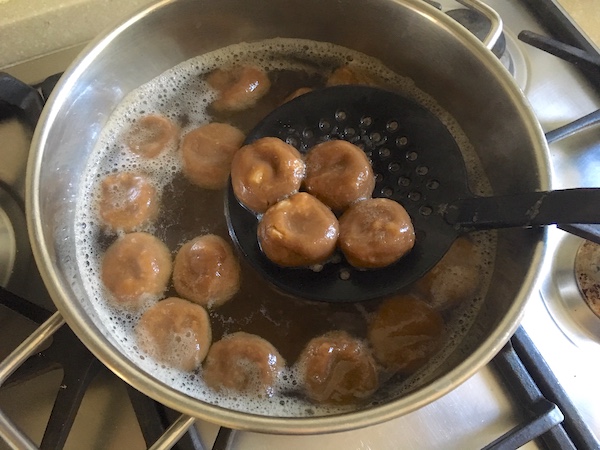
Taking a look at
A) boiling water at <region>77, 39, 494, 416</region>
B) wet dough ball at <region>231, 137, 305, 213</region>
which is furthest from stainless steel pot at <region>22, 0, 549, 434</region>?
wet dough ball at <region>231, 137, 305, 213</region>

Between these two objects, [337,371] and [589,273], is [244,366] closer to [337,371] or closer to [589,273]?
[337,371]

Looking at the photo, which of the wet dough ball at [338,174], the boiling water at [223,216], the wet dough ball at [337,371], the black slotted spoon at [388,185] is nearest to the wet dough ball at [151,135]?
the boiling water at [223,216]

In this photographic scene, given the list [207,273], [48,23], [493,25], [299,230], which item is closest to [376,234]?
[299,230]

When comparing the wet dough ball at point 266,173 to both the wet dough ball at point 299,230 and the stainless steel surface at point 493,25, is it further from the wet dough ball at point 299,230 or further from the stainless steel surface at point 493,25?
the stainless steel surface at point 493,25

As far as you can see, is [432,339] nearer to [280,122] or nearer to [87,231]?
[280,122]

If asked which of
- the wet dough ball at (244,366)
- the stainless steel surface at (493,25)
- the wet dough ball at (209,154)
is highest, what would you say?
the stainless steel surface at (493,25)

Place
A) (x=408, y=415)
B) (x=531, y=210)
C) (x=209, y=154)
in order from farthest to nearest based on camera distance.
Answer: (x=209, y=154) < (x=408, y=415) < (x=531, y=210)

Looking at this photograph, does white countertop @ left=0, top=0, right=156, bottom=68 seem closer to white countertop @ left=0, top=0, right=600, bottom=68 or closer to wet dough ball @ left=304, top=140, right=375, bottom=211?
white countertop @ left=0, top=0, right=600, bottom=68
